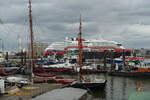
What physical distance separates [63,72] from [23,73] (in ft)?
36.0

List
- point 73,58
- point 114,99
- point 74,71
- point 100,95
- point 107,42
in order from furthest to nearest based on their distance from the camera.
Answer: point 107,42 < point 73,58 < point 74,71 < point 100,95 < point 114,99

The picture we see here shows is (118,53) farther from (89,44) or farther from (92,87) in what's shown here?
(92,87)

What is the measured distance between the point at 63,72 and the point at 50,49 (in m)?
79.4

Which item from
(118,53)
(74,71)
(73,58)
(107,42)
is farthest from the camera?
(107,42)

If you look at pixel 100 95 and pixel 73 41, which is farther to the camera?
pixel 73 41

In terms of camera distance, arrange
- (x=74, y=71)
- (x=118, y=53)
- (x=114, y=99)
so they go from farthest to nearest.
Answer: (x=118, y=53) < (x=74, y=71) < (x=114, y=99)

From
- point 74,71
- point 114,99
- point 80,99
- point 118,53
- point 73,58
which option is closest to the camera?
point 80,99

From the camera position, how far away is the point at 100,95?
38219 mm

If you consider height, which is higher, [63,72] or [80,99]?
[80,99]

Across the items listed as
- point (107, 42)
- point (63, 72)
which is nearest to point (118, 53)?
point (107, 42)

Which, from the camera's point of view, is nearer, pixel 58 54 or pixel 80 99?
pixel 80 99

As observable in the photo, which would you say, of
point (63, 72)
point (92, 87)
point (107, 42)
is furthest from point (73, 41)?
point (92, 87)

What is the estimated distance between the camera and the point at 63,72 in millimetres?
74625

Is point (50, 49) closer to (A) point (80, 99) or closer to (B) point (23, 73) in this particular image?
(B) point (23, 73)
